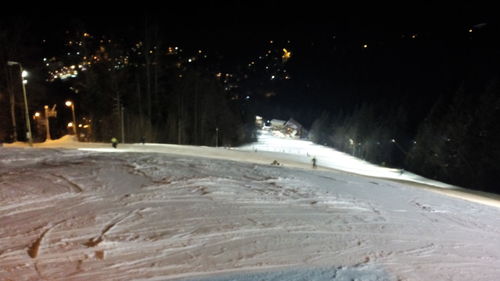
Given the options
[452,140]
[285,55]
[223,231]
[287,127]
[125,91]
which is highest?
[285,55]

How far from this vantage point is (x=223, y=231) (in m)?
7.66

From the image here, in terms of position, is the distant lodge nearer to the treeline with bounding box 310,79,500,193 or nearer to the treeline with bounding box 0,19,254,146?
the treeline with bounding box 310,79,500,193

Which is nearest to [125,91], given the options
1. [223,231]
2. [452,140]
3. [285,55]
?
[452,140]

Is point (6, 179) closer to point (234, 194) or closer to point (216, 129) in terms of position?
point (234, 194)

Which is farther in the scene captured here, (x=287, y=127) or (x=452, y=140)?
(x=287, y=127)

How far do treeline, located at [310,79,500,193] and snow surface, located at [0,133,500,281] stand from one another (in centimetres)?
3904

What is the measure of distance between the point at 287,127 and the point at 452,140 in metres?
108

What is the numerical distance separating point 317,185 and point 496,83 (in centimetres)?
4492

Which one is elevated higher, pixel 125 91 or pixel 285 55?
pixel 285 55

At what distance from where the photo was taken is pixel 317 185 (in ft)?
46.4

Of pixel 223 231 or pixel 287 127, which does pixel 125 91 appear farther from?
pixel 287 127

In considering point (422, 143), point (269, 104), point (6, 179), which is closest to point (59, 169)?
point (6, 179)

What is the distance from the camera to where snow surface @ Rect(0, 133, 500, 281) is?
5.93 meters

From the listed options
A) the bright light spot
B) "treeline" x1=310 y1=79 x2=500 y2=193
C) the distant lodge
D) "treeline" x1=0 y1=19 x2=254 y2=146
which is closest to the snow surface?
"treeline" x1=0 y1=19 x2=254 y2=146
